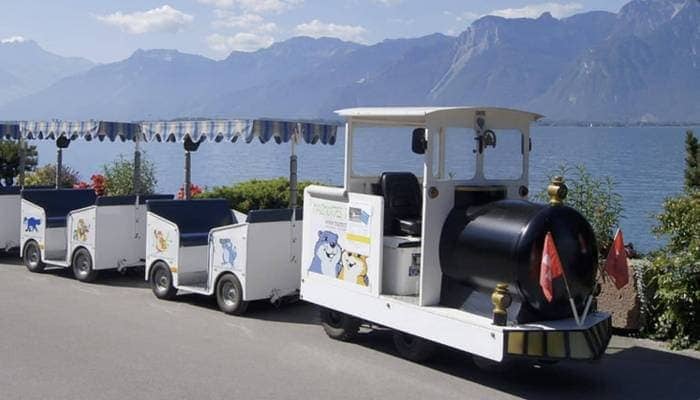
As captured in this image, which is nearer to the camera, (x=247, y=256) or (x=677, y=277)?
(x=677, y=277)

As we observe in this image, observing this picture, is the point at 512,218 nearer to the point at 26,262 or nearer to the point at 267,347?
the point at 267,347

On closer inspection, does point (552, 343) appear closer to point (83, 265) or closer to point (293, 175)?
point (293, 175)

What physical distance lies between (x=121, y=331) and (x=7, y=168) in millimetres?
14549

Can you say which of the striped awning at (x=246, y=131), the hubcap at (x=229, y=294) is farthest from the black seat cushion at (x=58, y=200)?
the hubcap at (x=229, y=294)

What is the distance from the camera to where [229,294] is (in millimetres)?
10703

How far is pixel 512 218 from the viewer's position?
25.1ft

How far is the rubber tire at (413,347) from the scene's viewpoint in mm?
8430

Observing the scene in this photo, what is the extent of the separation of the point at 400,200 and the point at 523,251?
205 cm

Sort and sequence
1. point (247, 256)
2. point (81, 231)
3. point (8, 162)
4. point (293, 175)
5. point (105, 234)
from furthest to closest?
point (8, 162)
point (81, 231)
point (105, 234)
point (293, 175)
point (247, 256)

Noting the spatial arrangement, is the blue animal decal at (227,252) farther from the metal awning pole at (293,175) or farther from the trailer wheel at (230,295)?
the metal awning pole at (293,175)

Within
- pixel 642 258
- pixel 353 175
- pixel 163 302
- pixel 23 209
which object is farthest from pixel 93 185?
pixel 642 258

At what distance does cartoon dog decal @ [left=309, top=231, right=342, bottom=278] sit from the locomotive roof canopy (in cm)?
127

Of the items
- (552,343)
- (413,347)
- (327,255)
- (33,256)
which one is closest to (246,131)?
(327,255)

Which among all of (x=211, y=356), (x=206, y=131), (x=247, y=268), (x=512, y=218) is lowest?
(x=211, y=356)
